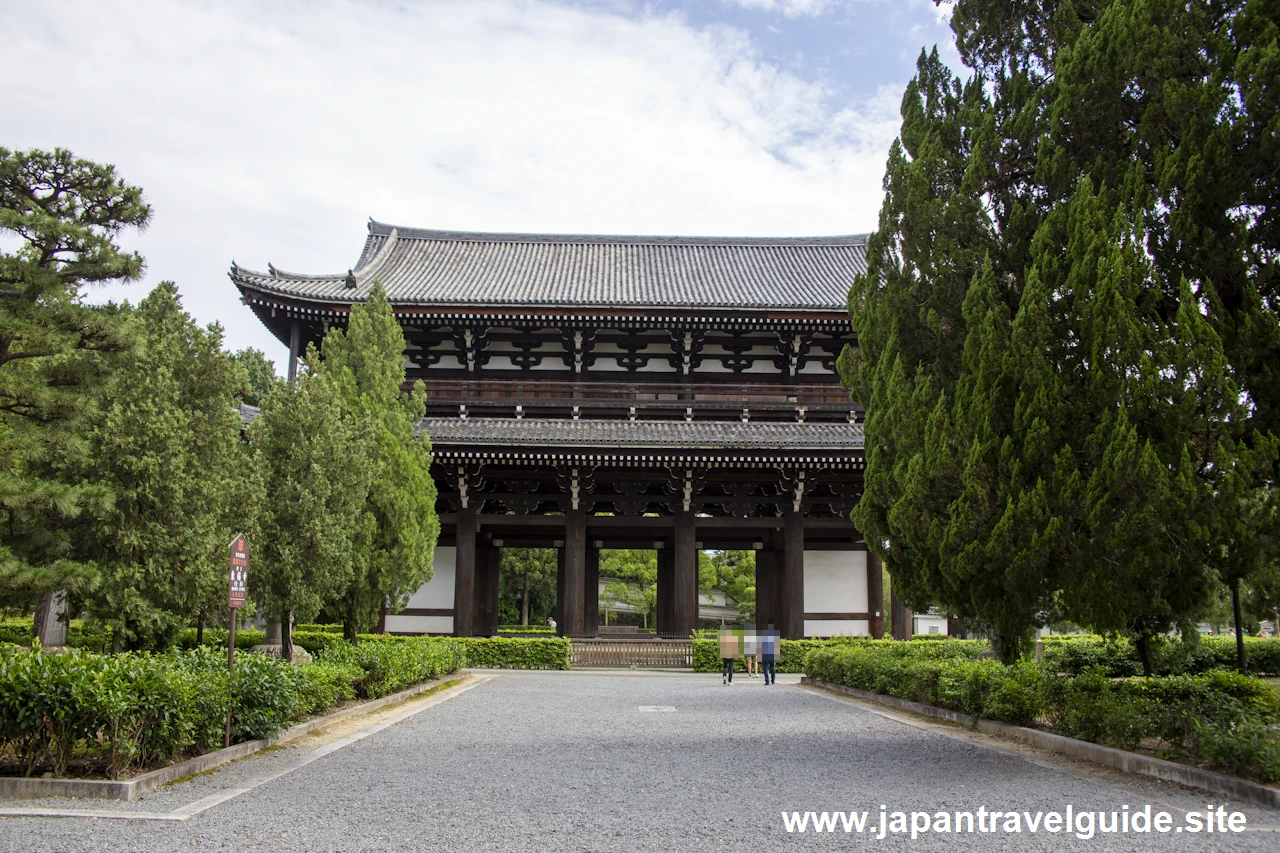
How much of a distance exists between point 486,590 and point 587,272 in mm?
11012

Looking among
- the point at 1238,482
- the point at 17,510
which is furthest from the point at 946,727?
the point at 17,510

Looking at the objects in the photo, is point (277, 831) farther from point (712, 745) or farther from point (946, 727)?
point (946, 727)

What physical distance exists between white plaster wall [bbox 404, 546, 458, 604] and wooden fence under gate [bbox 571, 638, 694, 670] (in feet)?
11.3

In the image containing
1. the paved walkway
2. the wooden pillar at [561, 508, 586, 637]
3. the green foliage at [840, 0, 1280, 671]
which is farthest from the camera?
the wooden pillar at [561, 508, 586, 637]

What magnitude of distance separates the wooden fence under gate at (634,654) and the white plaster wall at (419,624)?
3.36m

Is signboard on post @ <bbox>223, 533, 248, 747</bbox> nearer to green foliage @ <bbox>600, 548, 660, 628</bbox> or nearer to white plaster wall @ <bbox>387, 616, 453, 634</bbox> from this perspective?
white plaster wall @ <bbox>387, 616, 453, 634</bbox>

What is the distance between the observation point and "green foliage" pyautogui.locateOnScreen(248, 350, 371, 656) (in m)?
12.9

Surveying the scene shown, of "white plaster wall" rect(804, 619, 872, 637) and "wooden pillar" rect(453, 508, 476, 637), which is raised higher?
"wooden pillar" rect(453, 508, 476, 637)

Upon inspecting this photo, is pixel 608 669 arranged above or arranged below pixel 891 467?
below

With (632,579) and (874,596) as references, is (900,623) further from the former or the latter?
(632,579)

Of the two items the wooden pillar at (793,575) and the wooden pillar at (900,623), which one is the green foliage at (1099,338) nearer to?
the wooden pillar at (793,575)

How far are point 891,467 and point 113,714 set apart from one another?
840cm

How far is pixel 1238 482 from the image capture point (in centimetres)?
732

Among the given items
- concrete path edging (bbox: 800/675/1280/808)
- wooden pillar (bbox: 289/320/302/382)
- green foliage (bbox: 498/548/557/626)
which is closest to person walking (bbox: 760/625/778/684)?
concrete path edging (bbox: 800/675/1280/808)
